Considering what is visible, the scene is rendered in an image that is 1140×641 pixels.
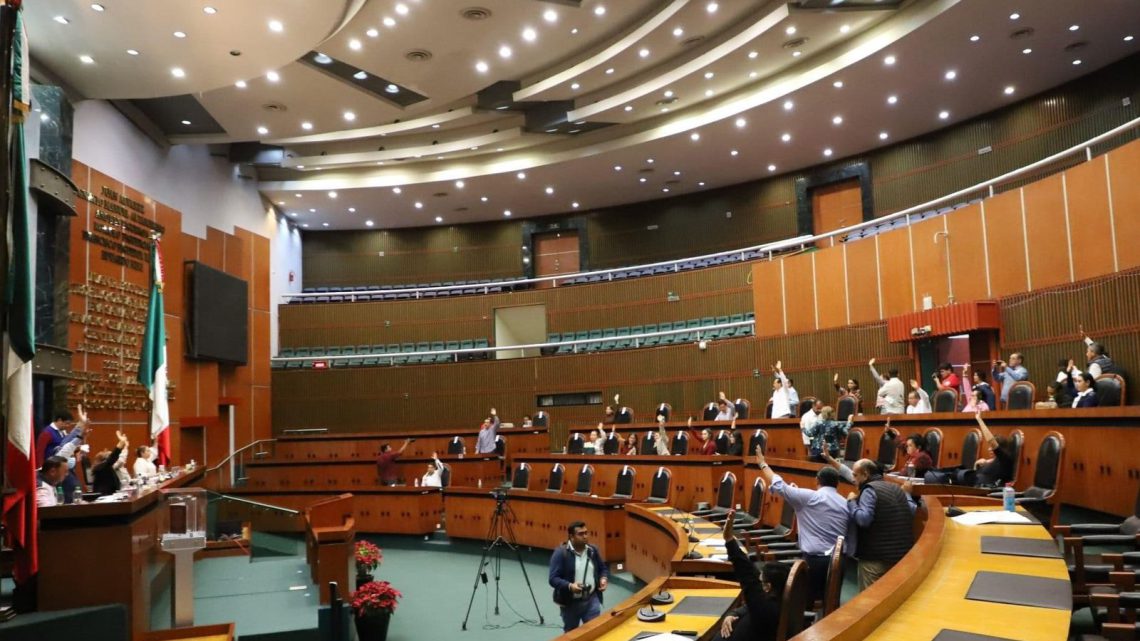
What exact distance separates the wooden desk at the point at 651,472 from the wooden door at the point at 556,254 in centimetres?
1127

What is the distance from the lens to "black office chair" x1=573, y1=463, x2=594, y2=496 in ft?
A: 36.9

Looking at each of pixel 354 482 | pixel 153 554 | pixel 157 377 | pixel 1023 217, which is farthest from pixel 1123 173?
pixel 354 482

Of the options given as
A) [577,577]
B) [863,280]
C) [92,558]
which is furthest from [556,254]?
[92,558]

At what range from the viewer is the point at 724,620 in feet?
11.9

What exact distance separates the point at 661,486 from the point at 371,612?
3.83 m

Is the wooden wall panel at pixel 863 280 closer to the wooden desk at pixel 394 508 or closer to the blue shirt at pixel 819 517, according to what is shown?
the wooden desk at pixel 394 508

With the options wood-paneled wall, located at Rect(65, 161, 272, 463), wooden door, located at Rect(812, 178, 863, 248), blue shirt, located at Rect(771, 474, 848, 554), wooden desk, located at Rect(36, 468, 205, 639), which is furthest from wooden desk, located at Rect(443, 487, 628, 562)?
wooden door, located at Rect(812, 178, 863, 248)

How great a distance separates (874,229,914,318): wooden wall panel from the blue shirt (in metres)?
9.43

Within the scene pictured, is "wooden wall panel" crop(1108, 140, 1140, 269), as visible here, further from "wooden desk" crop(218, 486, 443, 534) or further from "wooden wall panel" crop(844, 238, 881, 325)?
"wooden desk" crop(218, 486, 443, 534)

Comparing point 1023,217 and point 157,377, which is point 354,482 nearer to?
point 157,377

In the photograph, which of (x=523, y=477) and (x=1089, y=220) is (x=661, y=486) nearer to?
(x=523, y=477)

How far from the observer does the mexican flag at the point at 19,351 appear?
160 inches

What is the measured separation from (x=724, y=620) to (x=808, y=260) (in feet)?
43.1

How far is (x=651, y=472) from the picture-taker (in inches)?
421
